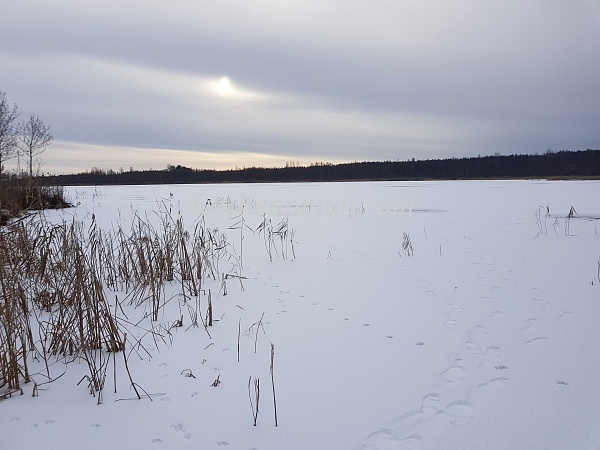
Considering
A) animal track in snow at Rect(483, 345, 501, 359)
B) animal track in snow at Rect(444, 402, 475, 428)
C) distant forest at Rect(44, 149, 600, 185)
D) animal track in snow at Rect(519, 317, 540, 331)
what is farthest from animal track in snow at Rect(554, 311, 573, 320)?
distant forest at Rect(44, 149, 600, 185)

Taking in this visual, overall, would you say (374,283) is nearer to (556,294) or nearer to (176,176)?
(556,294)

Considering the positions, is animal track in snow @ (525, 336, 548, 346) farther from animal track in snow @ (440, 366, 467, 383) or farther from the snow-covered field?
animal track in snow @ (440, 366, 467, 383)

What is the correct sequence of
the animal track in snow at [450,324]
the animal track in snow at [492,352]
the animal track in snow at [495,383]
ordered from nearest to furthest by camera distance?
the animal track in snow at [495,383] < the animal track in snow at [492,352] < the animal track in snow at [450,324]

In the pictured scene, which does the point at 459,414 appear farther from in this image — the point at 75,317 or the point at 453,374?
the point at 75,317

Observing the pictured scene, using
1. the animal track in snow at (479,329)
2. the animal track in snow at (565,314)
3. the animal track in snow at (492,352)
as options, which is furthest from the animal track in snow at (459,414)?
the animal track in snow at (565,314)

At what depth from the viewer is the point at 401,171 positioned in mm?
81312

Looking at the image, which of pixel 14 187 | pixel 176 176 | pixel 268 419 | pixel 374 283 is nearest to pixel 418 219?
pixel 374 283

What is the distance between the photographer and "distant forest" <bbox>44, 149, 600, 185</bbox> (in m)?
70.1

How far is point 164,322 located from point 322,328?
1.43 m

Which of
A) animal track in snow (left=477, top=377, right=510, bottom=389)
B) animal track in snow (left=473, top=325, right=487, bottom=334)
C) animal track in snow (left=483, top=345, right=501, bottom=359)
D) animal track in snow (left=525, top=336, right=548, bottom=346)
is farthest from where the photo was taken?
animal track in snow (left=473, top=325, right=487, bottom=334)

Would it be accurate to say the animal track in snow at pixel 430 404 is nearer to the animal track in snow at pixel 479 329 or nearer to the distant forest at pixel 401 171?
the animal track in snow at pixel 479 329

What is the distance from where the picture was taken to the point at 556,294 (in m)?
4.15

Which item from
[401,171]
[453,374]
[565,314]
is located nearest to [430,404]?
[453,374]

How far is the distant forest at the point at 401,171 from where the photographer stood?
2761 inches
